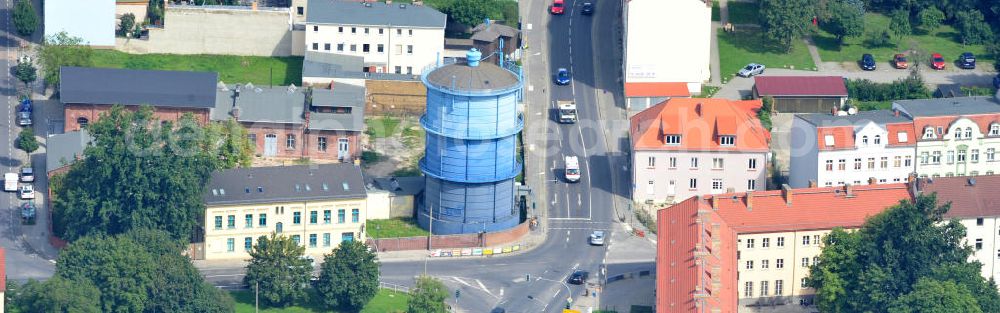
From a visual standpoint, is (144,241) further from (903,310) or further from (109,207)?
(903,310)

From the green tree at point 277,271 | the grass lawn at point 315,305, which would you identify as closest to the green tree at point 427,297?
the grass lawn at point 315,305

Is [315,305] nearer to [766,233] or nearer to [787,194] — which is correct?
[766,233]

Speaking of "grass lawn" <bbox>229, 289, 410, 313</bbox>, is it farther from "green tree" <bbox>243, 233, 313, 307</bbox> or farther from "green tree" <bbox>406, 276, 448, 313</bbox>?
"green tree" <bbox>406, 276, 448, 313</bbox>

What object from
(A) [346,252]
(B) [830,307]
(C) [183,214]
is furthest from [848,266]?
(C) [183,214]

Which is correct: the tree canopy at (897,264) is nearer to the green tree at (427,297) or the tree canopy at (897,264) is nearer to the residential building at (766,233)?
the residential building at (766,233)

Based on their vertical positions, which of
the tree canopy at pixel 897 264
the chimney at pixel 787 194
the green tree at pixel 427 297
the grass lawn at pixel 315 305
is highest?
the chimney at pixel 787 194

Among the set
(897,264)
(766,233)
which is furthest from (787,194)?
(897,264)
